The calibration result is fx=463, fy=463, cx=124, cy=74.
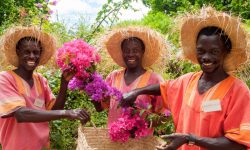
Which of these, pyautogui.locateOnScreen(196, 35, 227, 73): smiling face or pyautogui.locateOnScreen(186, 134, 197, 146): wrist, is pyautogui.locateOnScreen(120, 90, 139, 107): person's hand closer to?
pyautogui.locateOnScreen(196, 35, 227, 73): smiling face

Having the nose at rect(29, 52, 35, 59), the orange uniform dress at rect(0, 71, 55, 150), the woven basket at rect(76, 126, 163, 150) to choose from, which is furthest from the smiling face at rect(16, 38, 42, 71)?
the woven basket at rect(76, 126, 163, 150)

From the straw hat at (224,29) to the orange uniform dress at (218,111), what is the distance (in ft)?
0.59

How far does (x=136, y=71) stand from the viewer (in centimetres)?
403

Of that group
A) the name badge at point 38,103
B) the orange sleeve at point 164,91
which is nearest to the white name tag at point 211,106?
the orange sleeve at point 164,91

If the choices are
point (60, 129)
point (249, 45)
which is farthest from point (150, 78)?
point (60, 129)

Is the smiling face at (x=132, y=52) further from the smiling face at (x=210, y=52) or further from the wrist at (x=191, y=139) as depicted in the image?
the wrist at (x=191, y=139)

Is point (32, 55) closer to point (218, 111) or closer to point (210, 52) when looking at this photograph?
point (210, 52)

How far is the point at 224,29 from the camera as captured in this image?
313 centimetres

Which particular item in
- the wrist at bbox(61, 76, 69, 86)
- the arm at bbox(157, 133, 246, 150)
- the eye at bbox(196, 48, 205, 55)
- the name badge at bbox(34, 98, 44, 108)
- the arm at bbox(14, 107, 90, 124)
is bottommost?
the arm at bbox(157, 133, 246, 150)

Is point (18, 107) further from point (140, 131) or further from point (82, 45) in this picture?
point (140, 131)

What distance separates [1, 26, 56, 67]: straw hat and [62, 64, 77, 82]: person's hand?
1.53ft

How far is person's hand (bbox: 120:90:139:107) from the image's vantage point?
361cm

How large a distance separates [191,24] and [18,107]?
1.44 metres

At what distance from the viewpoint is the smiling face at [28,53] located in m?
3.73
